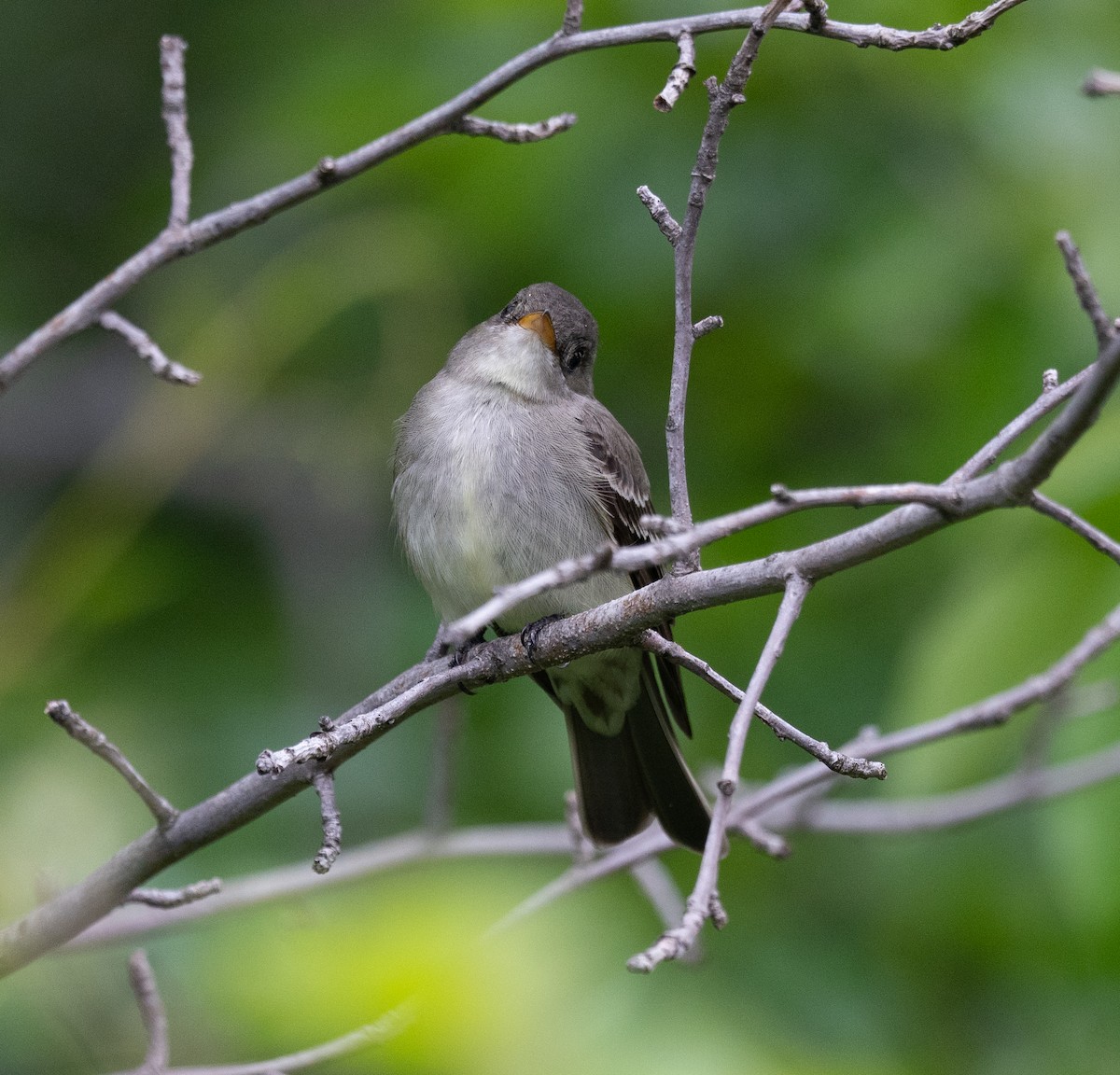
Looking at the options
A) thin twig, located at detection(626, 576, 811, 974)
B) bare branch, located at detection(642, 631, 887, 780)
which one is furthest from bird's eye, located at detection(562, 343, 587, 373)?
thin twig, located at detection(626, 576, 811, 974)

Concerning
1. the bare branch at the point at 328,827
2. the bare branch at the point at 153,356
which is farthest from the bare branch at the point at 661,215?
the bare branch at the point at 328,827

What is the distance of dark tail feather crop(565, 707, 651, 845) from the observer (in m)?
3.99

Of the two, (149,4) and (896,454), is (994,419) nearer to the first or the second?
(896,454)

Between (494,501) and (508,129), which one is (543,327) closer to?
(494,501)

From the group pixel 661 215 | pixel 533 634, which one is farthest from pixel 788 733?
pixel 533 634

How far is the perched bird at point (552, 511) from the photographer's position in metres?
3.78

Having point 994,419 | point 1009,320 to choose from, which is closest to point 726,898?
point 994,419

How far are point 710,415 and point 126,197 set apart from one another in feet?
10.1

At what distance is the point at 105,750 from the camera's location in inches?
96.0

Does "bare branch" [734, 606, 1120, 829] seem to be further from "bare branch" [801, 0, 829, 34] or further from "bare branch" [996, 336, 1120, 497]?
"bare branch" [801, 0, 829, 34]

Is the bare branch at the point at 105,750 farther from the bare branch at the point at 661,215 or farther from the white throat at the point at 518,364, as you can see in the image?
the white throat at the point at 518,364

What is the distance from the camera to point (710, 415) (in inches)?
193

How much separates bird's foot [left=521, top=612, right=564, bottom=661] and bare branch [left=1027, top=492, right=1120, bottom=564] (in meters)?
1.02

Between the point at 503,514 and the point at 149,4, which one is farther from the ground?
the point at 149,4
